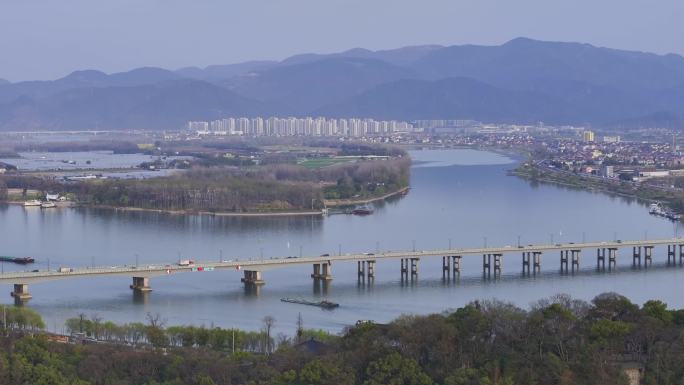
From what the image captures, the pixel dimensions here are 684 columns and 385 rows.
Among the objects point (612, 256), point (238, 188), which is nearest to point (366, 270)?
point (612, 256)

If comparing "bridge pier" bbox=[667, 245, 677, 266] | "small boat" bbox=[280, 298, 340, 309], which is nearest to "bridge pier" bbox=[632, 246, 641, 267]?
"bridge pier" bbox=[667, 245, 677, 266]

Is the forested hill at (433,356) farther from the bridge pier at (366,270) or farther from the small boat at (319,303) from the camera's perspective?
the bridge pier at (366,270)

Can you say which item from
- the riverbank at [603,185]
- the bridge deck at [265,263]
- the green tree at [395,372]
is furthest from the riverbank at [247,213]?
the green tree at [395,372]

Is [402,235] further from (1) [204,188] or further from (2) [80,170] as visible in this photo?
(2) [80,170]

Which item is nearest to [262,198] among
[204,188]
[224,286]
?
[204,188]

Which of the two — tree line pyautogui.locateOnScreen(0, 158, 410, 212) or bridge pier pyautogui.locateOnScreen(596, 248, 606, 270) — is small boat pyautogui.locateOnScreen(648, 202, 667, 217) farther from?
bridge pier pyautogui.locateOnScreen(596, 248, 606, 270)

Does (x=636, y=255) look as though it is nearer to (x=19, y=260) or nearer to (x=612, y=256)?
(x=612, y=256)
